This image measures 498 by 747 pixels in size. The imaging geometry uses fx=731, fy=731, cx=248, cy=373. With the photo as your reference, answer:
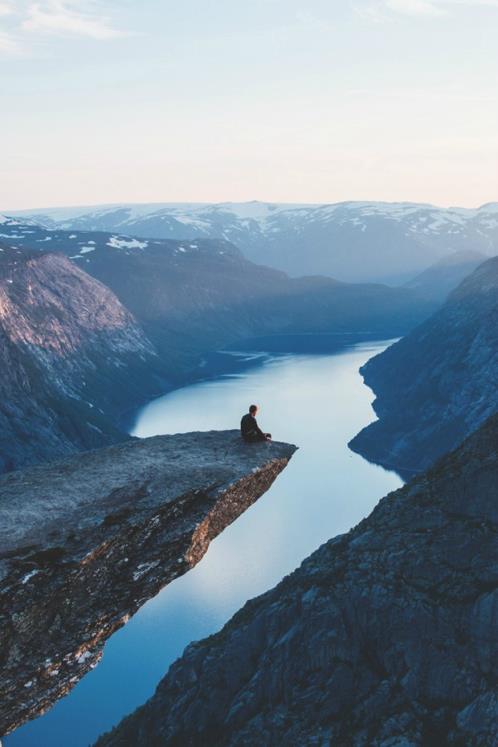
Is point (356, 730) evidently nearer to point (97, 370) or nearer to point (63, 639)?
point (63, 639)

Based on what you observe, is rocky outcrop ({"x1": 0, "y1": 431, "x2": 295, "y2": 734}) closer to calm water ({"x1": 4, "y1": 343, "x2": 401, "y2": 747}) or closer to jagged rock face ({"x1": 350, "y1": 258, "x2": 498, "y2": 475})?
calm water ({"x1": 4, "y1": 343, "x2": 401, "y2": 747})

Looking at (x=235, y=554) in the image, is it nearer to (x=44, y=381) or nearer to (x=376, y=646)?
(x=376, y=646)

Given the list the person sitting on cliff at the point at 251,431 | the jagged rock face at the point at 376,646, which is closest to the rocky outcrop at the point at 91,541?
the person sitting on cliff at the point at 251,431

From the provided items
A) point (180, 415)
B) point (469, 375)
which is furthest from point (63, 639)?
point (180, 415)

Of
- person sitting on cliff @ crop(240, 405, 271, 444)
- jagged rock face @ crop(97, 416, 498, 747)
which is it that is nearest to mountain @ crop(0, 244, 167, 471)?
jagged rock face @ crop(97, 416, 498, 747)

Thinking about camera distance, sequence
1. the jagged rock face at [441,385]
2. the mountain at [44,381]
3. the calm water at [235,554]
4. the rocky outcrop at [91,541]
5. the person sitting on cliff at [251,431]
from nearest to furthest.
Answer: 1. the rocky outcrop at [91,541]
2. the person sitting on cliff at [251,431]
3. the calm water at [235,554]
4. the mountain at [44,381]
5. the jagged rock face at [441,385]

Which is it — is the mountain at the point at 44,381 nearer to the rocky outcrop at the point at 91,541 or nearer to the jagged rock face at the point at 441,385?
the jagged rock face at the point at 441,385

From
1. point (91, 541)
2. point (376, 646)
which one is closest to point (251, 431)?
point (91, 541)
